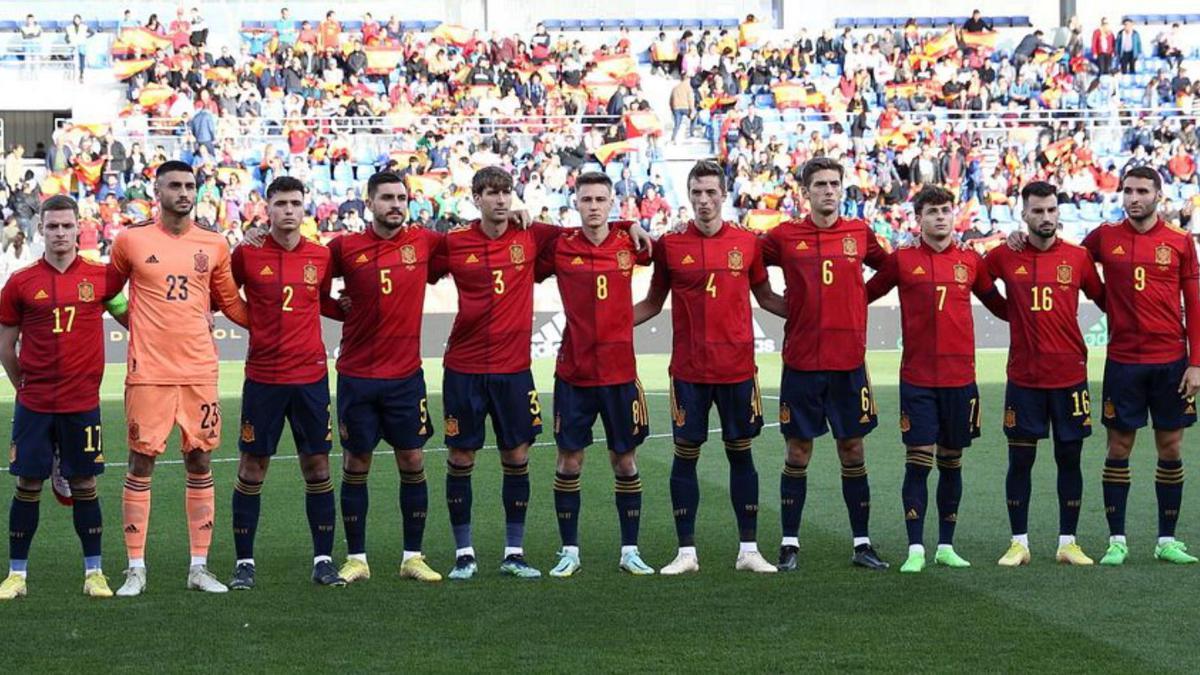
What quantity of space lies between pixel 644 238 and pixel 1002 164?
22479 mm

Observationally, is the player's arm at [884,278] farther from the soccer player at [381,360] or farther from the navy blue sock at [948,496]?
the soccer player at [381,360]

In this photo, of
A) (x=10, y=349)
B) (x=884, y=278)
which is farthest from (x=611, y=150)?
(x=10, y=349)

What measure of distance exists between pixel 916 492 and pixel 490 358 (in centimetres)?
223

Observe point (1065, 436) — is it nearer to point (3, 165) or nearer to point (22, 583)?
point (22, 583)

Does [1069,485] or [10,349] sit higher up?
[10,349]

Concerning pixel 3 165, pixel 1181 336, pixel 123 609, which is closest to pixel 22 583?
pixel 123 609

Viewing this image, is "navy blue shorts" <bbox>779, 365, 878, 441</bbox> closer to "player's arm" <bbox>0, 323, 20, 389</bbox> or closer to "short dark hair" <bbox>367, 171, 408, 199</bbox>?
"short dark hair" <bbox>367, 171, 408, 199</bbox>

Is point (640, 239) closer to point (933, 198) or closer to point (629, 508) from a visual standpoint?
point (629, 508)

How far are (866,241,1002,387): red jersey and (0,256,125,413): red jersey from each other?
3838 millimetres

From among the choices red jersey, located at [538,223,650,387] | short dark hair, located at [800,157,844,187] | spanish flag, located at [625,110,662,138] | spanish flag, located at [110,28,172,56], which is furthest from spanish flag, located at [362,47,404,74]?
short dark hair, located at [800,157,844,187]

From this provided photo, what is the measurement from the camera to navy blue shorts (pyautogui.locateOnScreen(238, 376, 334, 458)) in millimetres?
8227

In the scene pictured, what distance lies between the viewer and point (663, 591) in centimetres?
798

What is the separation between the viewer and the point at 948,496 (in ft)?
28.7

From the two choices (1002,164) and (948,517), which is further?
(1002,164)
